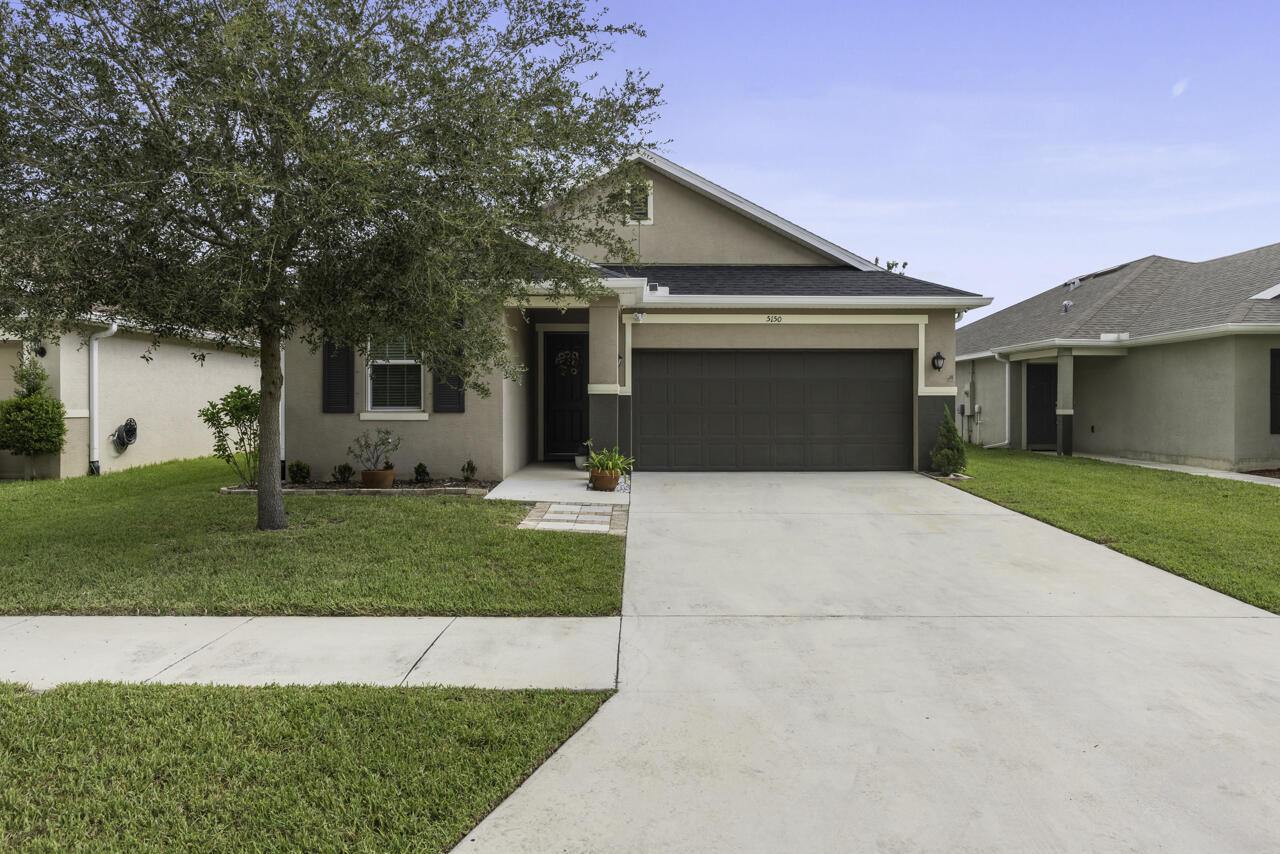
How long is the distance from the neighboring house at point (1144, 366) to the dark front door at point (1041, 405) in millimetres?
25

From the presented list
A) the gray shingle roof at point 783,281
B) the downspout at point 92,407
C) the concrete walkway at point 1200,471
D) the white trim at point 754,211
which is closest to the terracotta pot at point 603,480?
the gray shingle roof at point 783,281

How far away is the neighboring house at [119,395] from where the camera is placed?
37.2ft

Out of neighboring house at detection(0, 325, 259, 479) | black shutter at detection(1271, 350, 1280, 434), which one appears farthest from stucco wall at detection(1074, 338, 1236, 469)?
neighboring house at detection(0, 325, 259, 479)

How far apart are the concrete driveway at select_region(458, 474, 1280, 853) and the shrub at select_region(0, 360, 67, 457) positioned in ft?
33.2

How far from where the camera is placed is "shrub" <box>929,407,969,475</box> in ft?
A: 38.7

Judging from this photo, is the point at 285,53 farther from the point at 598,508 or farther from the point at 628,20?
the point at 598,508

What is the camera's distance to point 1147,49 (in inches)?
500

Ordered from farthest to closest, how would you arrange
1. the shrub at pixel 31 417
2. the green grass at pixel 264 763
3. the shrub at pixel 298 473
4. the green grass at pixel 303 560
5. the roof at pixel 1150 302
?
the roof at pixel 1150 302 < the shrub at pixel 31 417 < the shrub at pixel 298 473 < the green grass at pixel 303 560 < the green grass at pixel 264 763

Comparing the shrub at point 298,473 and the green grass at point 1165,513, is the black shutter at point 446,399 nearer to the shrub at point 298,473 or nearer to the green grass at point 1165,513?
the shrub at point 298,473

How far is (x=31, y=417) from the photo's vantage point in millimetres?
10820

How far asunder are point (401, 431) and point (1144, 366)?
1503cm

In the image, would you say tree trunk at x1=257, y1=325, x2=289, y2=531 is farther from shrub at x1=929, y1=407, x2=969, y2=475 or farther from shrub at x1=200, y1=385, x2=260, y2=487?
shrub at x1=929, y1=407, x2=969, y2=475

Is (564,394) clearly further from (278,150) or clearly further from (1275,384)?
(1275,384)

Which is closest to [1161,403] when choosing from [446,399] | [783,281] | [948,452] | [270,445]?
[948,452]
